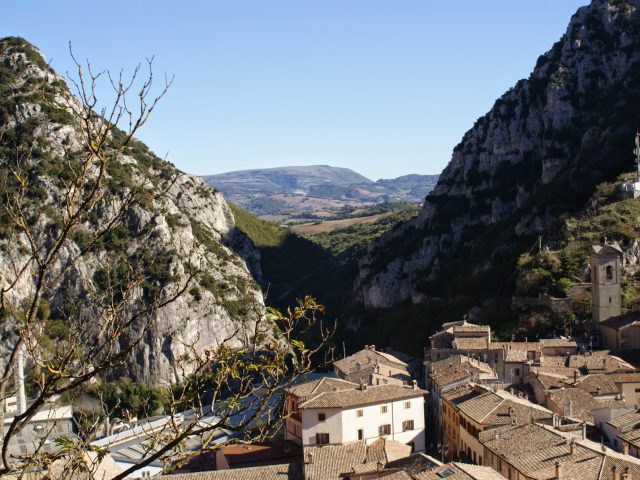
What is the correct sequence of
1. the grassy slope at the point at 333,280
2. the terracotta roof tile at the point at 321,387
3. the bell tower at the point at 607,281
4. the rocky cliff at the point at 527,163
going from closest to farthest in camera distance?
the terracotta roof tile at the point at 321,387 < the bell tower at the point at 607,281 < the rocky cliff at the point at 527,163 < the grassy slope at the point at 333,280

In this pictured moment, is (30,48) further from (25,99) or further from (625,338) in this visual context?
(625,338)

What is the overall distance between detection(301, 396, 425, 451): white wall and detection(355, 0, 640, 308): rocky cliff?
35.2 meters

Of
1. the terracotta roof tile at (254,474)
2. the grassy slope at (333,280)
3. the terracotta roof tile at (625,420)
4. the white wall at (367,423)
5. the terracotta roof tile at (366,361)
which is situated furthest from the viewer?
the grassy slope at (333,280)

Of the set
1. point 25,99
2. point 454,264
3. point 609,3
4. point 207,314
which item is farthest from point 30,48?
point 609,3

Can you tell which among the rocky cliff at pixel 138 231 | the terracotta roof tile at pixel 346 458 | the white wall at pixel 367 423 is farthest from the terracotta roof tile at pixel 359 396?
the rocky cliff at pixel 138 231

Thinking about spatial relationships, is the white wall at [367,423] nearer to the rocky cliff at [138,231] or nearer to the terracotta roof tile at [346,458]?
the terracotta roof tile at [346,458]

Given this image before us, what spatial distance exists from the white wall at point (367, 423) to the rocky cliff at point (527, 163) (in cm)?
3517

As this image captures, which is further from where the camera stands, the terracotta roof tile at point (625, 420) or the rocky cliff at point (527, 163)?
the rocky cliff at point (527, 163)

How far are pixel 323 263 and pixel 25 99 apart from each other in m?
63.3

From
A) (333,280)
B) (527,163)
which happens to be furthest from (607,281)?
(333,280)

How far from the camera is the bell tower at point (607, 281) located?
51.6m

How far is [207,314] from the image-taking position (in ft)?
278

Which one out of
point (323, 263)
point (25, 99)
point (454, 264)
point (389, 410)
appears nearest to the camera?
point (389, 410)

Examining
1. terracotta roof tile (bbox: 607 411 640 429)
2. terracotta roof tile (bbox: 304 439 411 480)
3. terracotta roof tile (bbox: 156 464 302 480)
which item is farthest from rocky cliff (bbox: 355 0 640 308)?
terracotta roof tile (bbox: 156 464 302 480)
